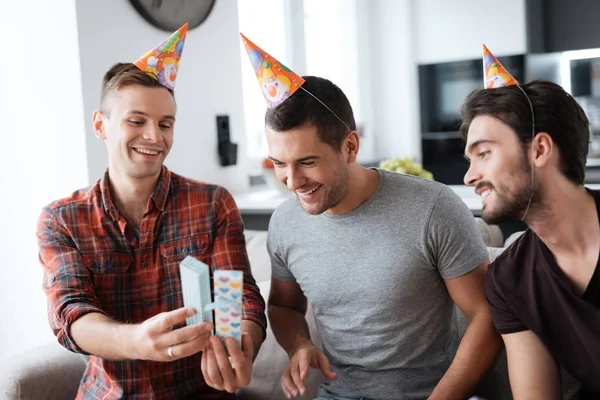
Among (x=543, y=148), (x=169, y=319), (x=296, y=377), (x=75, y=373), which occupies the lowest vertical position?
(x=75, y=373)

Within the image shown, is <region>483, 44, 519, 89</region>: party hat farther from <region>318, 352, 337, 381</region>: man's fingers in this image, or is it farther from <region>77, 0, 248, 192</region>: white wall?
<region>77, 0, 248, 192</region>: white wall

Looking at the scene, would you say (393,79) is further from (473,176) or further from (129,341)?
(129,341)

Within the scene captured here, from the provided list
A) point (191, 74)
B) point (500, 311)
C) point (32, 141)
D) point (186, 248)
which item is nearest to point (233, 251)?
point (186, 248)

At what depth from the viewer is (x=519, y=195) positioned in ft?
4.30

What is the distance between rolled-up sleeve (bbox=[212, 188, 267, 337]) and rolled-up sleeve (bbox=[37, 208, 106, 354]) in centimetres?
32

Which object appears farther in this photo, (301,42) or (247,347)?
(301,42)

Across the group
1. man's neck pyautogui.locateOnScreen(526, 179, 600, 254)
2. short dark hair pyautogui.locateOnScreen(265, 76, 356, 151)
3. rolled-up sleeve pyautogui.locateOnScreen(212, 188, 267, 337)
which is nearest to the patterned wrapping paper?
rolled-up sleeve pyautogui.locateOnScreen(212, 188, 267, 337)

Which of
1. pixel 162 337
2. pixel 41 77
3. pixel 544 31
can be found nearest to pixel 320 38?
pixel 544 31

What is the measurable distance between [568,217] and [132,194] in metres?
1.04

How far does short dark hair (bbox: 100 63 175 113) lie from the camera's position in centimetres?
167

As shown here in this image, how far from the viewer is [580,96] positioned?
4227 mm

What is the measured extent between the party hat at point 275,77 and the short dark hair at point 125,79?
287mm

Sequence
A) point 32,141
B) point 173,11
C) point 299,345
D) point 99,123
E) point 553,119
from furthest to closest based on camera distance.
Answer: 1. point 173,11
2. point 32,141
3. point 99,123
4. point 299,345
5. point 553,119

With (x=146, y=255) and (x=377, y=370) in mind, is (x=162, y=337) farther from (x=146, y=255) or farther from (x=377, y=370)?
(x=377, y=370)
